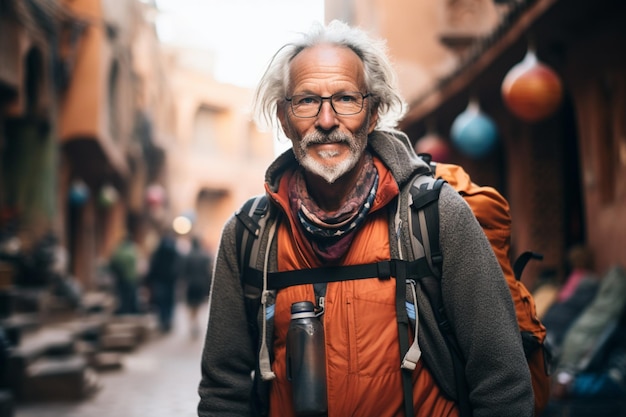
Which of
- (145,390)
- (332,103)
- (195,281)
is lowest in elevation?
(145,390)

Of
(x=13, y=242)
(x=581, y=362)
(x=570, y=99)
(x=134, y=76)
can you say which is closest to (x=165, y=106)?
(x=134, y=76)

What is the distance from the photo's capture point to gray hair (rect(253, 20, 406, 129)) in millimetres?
2770

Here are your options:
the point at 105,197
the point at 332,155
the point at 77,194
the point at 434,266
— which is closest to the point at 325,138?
the point at 332,155

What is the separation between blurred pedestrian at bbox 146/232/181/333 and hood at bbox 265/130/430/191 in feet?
45.5

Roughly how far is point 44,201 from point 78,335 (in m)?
3.75

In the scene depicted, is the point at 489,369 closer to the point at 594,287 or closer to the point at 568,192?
the point at 594,287

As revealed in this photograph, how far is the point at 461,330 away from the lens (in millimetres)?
2461

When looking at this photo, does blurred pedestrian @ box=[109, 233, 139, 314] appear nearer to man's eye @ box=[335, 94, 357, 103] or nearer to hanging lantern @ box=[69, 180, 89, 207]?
hanging lantern @ box=[69, 180, 89, 207]

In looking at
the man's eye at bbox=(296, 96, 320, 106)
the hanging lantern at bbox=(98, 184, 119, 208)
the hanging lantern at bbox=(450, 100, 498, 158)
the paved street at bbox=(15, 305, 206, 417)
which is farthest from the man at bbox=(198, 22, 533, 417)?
the hanging lantern at bbox=(98, 184, 119, 208)

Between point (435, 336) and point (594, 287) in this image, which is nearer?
point (435, 336)

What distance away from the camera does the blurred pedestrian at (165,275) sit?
54.3 feet

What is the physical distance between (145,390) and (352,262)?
298 inches

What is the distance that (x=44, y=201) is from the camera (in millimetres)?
15227

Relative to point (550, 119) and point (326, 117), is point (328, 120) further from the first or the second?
point (550, 119)
